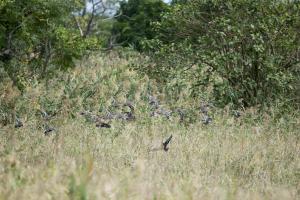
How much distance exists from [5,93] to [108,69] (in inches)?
204

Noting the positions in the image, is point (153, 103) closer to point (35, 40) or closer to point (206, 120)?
point (206, 120)

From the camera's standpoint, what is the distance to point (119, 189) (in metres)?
3.55

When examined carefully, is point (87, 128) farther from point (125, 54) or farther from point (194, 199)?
point (125, 54)

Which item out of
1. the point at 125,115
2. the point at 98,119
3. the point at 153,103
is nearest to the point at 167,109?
the point at 153,103

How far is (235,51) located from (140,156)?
3.42 m

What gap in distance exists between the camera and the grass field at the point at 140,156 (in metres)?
3.59

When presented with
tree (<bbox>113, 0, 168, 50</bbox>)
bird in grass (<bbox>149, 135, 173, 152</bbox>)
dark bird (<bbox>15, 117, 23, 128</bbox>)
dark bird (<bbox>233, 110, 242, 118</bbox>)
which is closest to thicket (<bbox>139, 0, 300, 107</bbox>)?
dark bird (<bbox>233, 110, 242, 118</bbox>)

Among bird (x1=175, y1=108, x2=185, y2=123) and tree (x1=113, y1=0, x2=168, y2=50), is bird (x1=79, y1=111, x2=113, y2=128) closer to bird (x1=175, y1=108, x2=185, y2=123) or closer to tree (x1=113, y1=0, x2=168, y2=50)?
bird (x1=175, y1=108, x2=185, y2=123)

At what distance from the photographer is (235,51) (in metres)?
8.18

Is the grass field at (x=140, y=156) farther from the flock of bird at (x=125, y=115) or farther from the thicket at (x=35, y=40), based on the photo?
the thicket at (x=35, y=40)

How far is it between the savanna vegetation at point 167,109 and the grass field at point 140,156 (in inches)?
0.7

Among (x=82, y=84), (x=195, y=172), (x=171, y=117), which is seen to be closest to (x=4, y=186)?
(x=195, y=172)

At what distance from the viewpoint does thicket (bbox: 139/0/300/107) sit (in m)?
7.85

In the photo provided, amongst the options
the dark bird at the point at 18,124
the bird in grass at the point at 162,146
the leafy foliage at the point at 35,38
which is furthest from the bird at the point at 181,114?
the leafy foliage at the point at 35,38
